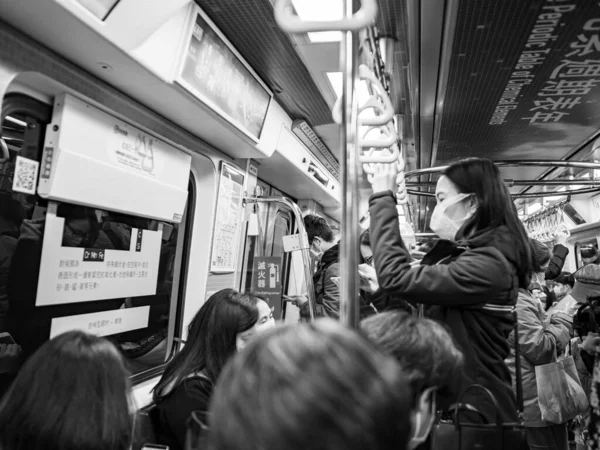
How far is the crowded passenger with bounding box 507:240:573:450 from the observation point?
2.15 meters

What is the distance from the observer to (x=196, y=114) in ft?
7.97

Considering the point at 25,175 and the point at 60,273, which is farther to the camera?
the point at 60,273

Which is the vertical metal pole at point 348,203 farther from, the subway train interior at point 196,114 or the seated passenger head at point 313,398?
the seated passenger head at point 313,398

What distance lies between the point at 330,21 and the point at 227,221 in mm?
2464

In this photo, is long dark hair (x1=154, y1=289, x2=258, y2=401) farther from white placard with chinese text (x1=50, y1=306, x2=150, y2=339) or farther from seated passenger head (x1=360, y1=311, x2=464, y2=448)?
seated passenger head (x1=360, y1=311, x2=464, y2=448)

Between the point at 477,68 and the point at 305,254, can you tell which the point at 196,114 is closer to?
the point at 305,254

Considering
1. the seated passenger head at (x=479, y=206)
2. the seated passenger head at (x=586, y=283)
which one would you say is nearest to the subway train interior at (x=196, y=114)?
the seated passenger head at (x=479, y=206)

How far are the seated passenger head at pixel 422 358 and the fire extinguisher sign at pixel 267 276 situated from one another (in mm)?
2521

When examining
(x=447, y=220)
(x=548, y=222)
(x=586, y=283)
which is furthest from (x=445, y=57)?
(x=548, y=222)

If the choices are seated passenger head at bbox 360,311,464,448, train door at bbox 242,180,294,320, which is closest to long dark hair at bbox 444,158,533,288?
seated passenger head at bbox 360,311,464,448

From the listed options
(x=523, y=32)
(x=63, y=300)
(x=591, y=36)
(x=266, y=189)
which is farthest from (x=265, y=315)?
(x=266, y=189)

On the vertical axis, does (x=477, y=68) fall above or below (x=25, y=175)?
above

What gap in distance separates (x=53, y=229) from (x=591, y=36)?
2412 mm

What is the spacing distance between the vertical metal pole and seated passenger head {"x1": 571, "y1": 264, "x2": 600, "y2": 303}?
98.9 inches
